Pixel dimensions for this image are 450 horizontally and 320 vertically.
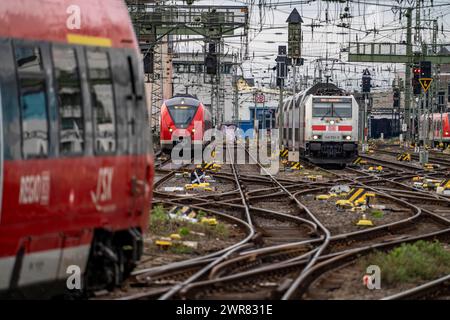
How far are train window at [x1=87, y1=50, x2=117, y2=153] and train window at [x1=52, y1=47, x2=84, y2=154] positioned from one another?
27cm

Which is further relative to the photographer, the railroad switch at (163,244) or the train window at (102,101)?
the railroad switch at (163,244)

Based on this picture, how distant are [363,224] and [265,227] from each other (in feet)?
6.08

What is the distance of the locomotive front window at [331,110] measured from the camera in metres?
40.6

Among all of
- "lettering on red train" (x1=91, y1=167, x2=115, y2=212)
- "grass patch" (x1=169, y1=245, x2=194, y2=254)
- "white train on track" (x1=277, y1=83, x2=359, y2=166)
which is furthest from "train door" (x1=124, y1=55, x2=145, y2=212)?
"white train on track" (x1=277, y1=83, x2=359, y2=166)

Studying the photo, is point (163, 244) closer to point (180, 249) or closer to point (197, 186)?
point (180, 249)

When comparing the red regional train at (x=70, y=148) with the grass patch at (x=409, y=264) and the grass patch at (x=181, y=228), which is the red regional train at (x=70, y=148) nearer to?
the grass patch at (x=409, y=264)

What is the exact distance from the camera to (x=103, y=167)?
→ 31.3ft

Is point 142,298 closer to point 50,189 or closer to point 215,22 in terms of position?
point 50,189

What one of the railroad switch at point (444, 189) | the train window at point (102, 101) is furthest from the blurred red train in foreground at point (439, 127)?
the train window at point (102, 101)

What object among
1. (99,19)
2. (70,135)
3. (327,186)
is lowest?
(327,186)

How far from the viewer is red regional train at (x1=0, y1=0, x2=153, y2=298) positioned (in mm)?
8195

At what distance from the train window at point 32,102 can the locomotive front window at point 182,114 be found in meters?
38.7

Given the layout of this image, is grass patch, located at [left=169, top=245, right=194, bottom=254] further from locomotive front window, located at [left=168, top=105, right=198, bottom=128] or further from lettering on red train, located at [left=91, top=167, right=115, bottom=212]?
locomotive front window, located at [left=168, top=105, right=198, bottom=128]

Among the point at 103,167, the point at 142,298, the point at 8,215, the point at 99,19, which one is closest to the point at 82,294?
the point at 142,298
